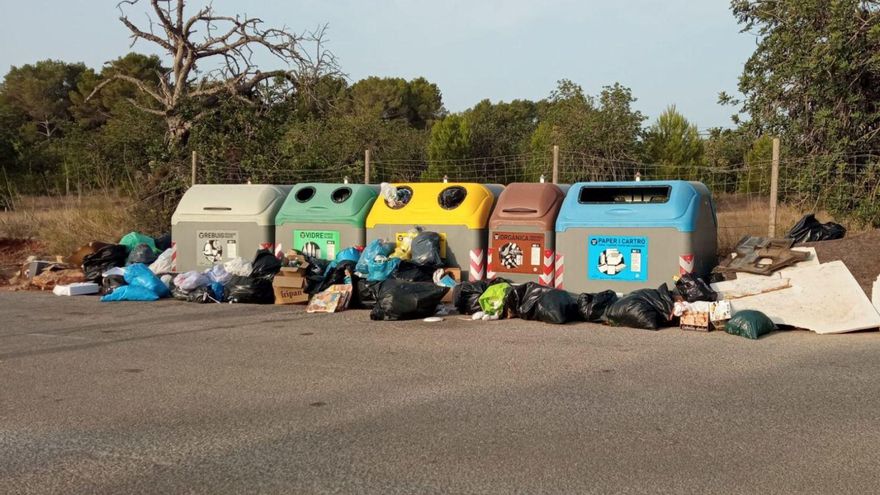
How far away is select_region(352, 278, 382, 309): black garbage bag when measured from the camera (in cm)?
859

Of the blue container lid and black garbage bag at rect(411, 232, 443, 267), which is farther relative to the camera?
black garbage bag at rect(411, 232, 443, 267)

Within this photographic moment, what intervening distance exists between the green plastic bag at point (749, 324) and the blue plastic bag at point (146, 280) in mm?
6391

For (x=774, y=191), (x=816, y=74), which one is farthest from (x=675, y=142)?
(x=774, y=191)

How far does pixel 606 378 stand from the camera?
5324mm

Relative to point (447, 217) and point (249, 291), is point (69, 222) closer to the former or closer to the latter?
point (249, 291)

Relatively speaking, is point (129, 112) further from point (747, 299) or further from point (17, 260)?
point (747, 299)

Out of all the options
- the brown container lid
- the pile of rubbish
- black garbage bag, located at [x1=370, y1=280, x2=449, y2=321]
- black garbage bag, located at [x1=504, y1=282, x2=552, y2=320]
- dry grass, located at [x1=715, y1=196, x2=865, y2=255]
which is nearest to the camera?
the pile of rubbish

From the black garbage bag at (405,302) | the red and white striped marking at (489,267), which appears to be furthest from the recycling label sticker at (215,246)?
the red and white striped marking at (489,267)

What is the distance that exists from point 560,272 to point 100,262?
20.3ft

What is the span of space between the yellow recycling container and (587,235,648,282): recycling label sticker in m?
1.32

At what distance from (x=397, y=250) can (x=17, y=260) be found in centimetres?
879

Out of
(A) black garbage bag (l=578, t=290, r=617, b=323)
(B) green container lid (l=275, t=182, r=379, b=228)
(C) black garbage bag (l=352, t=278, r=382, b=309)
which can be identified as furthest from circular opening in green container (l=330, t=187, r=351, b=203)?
(A) black garbage bag (l=578, t=290, r=617, b=323)

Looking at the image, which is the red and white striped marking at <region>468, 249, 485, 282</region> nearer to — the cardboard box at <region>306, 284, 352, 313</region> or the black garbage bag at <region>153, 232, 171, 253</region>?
the cardboard box at <region>306, 284, 352, 313</region>

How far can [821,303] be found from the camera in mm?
7195
